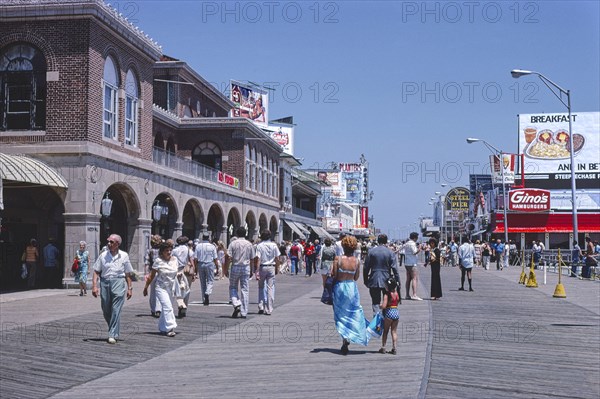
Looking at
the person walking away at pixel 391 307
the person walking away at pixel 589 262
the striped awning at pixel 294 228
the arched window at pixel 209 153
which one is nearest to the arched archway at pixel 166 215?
the arched window at pixel 209 153

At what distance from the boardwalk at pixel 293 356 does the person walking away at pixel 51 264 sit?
22.0ft

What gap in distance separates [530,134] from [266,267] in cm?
6474

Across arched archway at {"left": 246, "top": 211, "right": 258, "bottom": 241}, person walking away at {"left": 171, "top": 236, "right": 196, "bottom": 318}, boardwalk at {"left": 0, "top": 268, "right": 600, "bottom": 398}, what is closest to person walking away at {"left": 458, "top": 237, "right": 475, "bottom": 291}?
boardwalk at {"left": 0, "top": 268, "right": 600, "bottom": 398}

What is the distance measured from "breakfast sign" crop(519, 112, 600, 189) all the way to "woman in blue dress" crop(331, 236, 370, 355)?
69.2 metres

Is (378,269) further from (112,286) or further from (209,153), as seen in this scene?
(209,153)

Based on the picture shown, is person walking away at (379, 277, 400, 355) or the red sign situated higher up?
the red sign

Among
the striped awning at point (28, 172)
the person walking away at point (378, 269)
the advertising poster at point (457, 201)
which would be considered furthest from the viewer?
the advertising poster at point (457, 201)

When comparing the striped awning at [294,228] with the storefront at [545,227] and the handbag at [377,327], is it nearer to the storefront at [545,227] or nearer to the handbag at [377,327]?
the storefront at [545,227]

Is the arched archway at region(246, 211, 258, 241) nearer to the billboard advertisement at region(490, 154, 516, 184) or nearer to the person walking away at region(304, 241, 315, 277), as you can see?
the person walking away at region(304, 241, 315, 277)

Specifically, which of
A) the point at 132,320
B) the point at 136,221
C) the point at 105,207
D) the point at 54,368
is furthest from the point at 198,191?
the point at 54,368

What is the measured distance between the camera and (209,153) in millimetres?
47906

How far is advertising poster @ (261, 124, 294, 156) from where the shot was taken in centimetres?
8138

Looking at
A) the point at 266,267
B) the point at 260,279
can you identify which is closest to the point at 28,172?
the point at 260,279

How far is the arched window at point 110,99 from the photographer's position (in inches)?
1066
